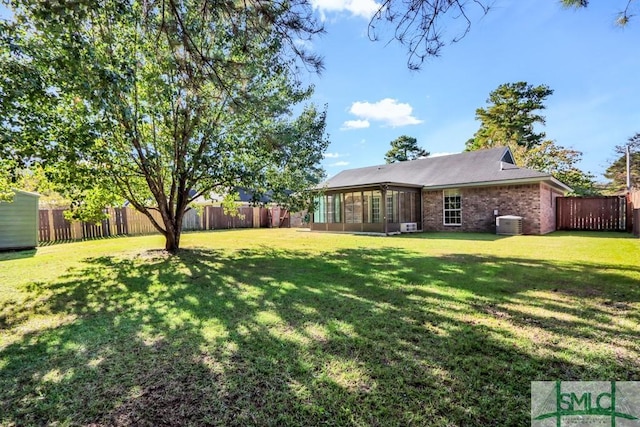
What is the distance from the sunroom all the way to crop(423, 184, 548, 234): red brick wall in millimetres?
825

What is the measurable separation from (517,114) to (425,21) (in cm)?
3071

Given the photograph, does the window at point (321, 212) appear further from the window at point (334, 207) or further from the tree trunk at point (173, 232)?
the tree trunk at point (173, 232)

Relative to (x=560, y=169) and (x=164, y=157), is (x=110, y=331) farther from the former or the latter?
(x=560, y=169)

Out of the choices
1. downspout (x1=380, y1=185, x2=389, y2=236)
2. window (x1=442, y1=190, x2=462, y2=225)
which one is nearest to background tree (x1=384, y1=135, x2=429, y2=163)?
window (x1=442, y1=190, x2=462, y2=225)

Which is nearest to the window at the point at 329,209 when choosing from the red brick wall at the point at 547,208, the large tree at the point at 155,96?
the large tree at the point at 155,96

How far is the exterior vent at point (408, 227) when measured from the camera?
14781 millimetres

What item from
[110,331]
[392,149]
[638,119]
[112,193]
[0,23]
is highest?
[392,149]

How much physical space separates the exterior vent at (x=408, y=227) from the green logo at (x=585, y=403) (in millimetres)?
12795

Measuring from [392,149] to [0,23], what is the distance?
37134mm

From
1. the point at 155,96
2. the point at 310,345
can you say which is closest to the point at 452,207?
the point at 155,96

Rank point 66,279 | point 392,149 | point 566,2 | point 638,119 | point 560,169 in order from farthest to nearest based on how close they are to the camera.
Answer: point 392,149
point 560,169
point 638,119
point 66,279
point 566,2

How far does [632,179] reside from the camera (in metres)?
25.5

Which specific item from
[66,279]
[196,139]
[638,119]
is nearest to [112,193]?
[196,139]

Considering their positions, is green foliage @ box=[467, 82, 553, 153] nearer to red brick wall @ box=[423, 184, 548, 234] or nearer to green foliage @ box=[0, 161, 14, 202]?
red brick wall @ box=[423, 184, 548, 234]
